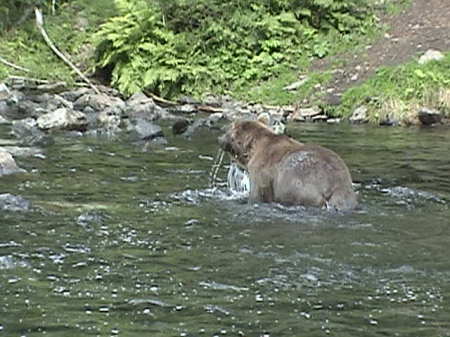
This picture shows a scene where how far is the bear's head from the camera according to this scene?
35.3 ft

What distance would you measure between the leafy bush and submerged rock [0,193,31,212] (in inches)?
575

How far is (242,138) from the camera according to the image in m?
10.9

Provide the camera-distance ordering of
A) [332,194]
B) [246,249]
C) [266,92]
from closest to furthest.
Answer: [246,249] < [332,194] < [266,92]

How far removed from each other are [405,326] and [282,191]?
4.19m

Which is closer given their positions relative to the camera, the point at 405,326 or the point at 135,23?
the point at 405,326

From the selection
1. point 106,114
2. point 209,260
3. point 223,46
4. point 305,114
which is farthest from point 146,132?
point 223,46

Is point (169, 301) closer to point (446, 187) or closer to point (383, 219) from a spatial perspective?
point (383, 219)

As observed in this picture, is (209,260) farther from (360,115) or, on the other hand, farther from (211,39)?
(211,39)

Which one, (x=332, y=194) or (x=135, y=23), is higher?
(x=135, y=23)

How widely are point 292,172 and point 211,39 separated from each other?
649 inches

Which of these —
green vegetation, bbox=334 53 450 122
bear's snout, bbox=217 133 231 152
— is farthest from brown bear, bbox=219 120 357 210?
green vegetation, bbox=334 53 450 122

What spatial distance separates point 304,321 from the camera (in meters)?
5.96

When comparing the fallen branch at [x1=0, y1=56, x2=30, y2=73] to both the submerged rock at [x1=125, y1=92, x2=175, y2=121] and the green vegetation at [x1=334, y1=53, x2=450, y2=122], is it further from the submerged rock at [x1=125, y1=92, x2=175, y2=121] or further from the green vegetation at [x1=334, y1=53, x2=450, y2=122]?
the green vegetation at [x1=334, y1=53, x2=450, y2=122]

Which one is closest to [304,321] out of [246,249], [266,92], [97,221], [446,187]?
[246,249]
